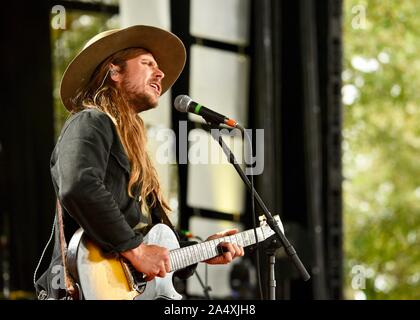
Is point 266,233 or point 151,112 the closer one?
point 266,233

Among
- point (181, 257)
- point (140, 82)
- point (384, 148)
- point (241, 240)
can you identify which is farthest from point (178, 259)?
point (384, 148)

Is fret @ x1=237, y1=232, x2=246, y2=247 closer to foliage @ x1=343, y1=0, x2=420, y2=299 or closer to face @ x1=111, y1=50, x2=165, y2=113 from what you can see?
face @ x1=111, y1=50, x2=165, y2=113

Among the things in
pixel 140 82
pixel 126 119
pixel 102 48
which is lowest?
pixel 126 119

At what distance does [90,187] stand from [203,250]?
0.72 metres

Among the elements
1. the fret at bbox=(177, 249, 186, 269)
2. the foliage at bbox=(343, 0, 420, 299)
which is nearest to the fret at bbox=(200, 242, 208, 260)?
the fret at bbox=(177, 249, 186, 269)

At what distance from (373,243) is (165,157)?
5.41m

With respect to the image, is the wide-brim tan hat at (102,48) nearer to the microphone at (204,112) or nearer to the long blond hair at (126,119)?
the long blond hair at (126,119)

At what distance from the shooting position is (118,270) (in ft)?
9.93

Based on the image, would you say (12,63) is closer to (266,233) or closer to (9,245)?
(9,245)

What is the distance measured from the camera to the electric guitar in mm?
2934

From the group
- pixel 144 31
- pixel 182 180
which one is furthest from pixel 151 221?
pixel 182 180

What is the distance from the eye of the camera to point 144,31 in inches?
135

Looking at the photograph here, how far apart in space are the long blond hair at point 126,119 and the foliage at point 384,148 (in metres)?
6.82

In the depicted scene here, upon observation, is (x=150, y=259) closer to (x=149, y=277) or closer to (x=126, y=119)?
(x=149, y=277)
